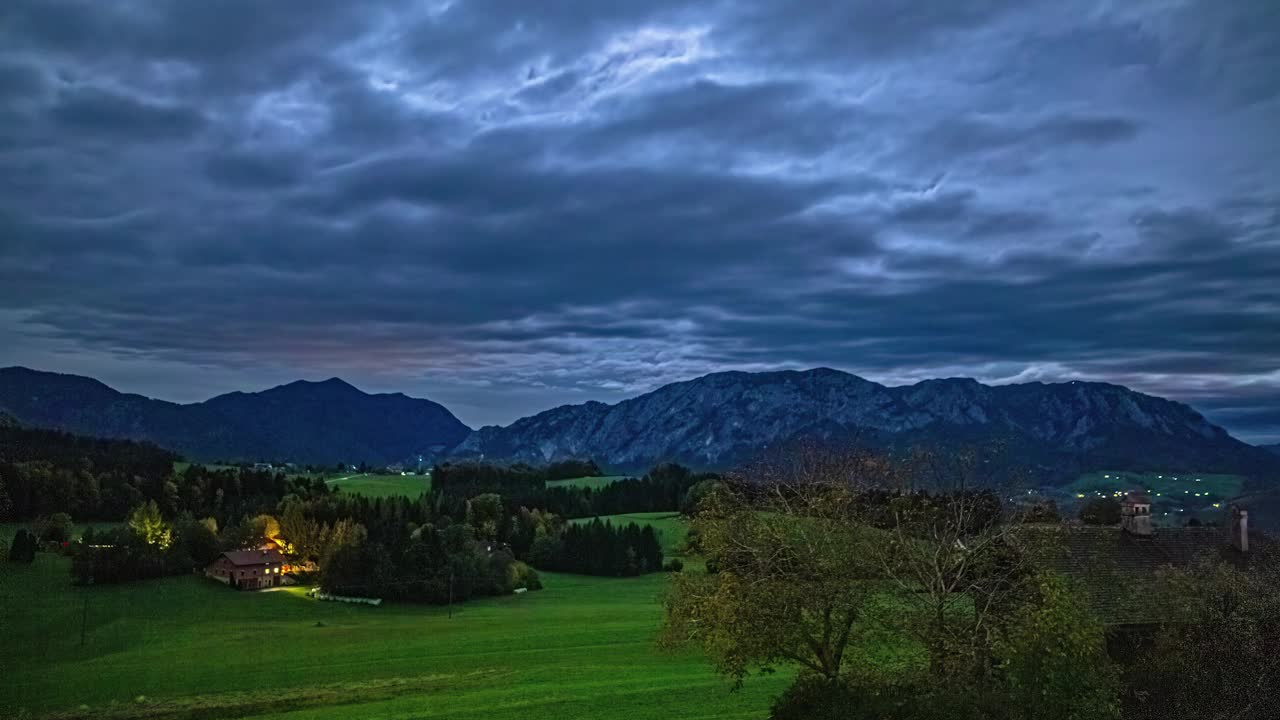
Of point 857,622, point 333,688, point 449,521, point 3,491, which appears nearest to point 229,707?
point 333,688

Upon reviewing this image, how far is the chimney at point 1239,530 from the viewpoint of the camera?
53.2m

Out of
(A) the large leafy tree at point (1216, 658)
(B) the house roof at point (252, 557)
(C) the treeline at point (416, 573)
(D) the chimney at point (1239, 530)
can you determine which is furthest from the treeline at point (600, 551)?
(A) the large leafy tree at point (1216, 658)

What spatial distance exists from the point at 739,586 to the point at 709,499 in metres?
4.33

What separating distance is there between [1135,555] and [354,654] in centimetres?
5638

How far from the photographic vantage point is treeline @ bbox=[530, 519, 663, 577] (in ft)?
471

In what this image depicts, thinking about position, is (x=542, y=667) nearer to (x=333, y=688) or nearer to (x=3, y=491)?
(x=333, y=688)

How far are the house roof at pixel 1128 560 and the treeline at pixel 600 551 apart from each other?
9752cm

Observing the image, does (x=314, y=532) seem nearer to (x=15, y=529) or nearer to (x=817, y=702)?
(x=15, y=529)

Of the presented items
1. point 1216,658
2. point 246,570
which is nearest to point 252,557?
point 246,570

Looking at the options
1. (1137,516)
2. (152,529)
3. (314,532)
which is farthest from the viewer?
(314,532)

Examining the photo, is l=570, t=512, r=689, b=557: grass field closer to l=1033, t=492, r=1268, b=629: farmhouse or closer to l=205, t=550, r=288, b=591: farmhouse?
l=205, t=550, r=288, b=591: farmhouse

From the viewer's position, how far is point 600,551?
145 metres

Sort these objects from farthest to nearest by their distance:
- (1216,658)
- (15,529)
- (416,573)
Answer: (15,529) < (416,573) < (1216,658)

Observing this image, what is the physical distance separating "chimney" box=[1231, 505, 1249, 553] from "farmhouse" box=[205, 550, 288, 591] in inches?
4508
